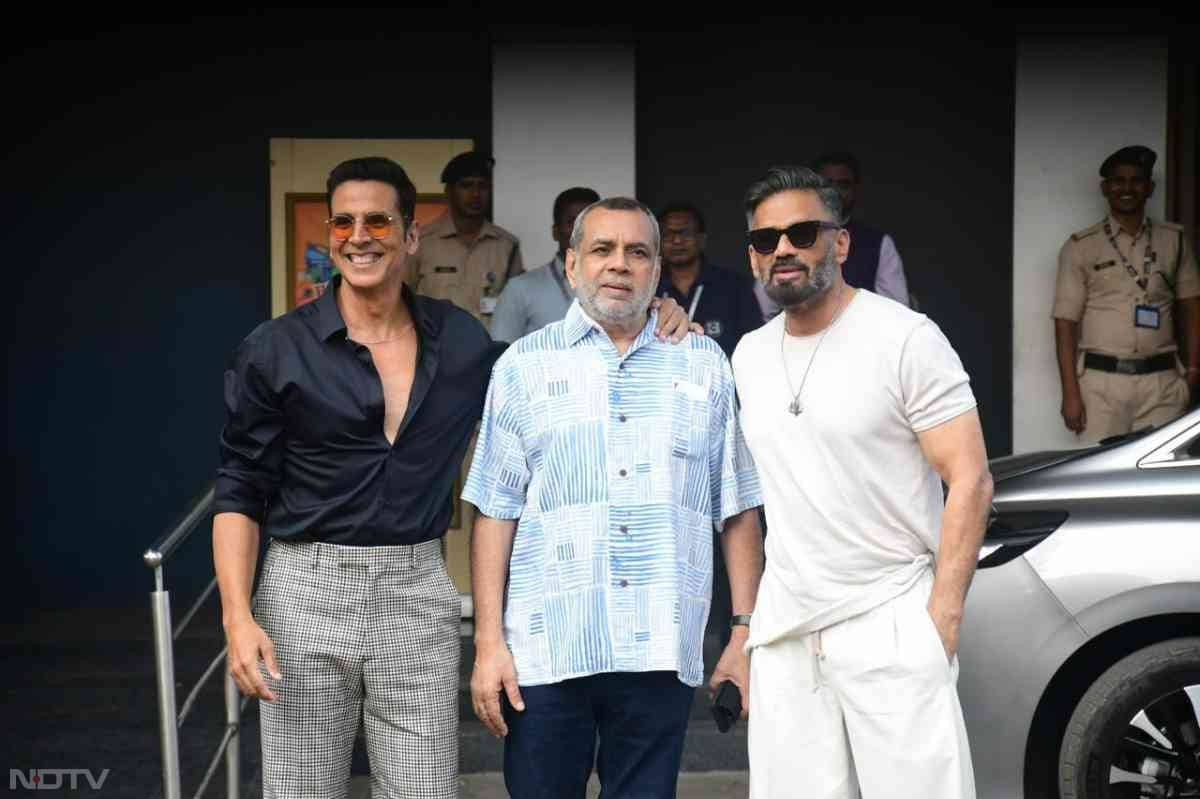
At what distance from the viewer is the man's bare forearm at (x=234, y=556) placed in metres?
3.79

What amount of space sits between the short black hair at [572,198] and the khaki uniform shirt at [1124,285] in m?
2.33

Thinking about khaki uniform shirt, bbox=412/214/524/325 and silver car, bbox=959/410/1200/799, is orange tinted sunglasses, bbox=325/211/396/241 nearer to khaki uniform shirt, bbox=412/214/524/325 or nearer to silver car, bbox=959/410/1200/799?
silver car, bbox=959/410/1200/799

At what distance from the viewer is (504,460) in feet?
12.8

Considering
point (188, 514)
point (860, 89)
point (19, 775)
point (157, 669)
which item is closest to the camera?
point (157, 669)

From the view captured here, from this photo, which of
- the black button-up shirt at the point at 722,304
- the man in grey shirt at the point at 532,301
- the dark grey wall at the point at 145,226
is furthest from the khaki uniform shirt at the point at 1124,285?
the dark grey wall at the point at 145,226

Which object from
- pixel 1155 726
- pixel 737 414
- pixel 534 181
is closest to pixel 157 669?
pixel 737 414

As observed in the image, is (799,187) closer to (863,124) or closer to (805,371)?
(805,371)

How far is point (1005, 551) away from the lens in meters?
4.72

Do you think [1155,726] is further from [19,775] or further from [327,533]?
[19,775]

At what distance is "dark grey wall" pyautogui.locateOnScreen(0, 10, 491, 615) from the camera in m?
8.33

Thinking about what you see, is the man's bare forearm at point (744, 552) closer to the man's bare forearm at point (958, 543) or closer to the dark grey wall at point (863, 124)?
the man's bare forearm at point (958, 543)

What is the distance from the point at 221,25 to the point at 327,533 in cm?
516

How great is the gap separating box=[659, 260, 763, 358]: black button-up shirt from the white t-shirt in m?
3.30

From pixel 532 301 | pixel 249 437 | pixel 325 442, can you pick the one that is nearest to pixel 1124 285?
pixel 532 301
